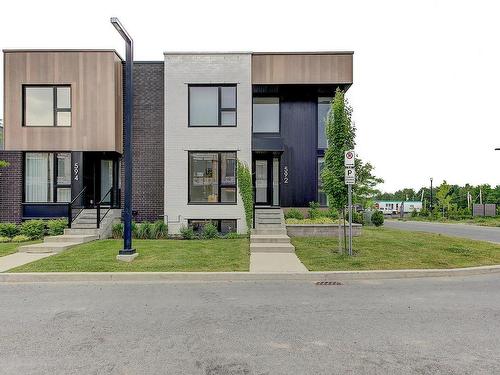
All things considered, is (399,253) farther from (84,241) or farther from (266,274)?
(84,241)

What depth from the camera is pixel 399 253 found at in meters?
10.1

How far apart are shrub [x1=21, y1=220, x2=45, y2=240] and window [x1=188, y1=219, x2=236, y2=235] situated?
19.1 feet

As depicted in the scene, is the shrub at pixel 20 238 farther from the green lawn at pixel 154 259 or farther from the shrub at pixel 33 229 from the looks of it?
the green lawn at pixel 154 259

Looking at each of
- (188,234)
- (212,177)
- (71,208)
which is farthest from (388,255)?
(71,208)

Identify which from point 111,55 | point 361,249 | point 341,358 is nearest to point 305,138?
point 361,249

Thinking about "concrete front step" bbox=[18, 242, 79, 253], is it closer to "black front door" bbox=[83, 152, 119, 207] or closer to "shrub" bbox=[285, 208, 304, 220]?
"black front door" bbox=[83, 152, 119, 207]

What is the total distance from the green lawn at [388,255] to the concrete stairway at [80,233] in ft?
25.2

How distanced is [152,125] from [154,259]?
7963 mm

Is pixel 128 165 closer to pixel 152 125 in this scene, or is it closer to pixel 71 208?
pixel 71 208

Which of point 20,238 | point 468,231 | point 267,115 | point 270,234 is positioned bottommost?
point 468,231

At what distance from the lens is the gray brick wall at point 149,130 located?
15031mm

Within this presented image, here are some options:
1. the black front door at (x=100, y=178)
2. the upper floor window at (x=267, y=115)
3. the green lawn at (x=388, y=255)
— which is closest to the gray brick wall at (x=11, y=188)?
the black front door at (x=100, y=178)

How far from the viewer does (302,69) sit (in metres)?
14.7

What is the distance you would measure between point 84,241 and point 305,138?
10296 millimetres
